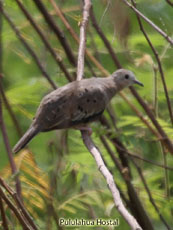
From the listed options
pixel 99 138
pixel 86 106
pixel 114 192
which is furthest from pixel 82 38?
pixel 114 192

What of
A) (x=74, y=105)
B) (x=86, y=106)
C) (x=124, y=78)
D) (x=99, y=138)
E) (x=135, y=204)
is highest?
(x=74, y=105)

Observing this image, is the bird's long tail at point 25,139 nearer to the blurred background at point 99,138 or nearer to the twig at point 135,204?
the blurred background at point 99,138

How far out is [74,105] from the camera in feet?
16.9

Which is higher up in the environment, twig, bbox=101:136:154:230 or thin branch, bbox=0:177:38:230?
thin branch, bbox=0:177:38:230

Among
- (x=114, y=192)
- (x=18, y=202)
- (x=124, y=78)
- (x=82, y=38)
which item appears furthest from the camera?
(x=124, y=78)

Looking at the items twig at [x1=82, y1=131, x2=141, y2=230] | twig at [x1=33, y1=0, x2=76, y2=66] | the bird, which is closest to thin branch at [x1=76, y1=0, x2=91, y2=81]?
the bird

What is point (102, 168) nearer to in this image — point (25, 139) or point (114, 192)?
point (114, 192)

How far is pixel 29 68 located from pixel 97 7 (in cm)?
258

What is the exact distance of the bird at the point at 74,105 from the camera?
4812mm

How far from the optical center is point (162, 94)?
5527mm

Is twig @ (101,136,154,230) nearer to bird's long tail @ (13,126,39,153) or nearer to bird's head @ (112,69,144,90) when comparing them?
bird's long tail @ (13,126,39,153)

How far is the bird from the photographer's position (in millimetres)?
4812

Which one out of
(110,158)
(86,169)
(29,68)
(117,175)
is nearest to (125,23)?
(86,169)

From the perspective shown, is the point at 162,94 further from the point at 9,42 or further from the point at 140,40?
the point at 9,42
